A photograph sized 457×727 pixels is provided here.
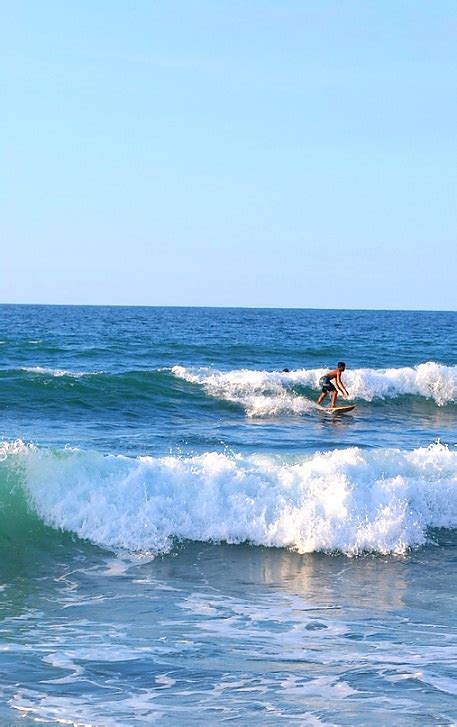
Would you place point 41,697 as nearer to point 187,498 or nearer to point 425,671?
point 425,671

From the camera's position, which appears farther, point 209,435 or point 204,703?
point 209,435

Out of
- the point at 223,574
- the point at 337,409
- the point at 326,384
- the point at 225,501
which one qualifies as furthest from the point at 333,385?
the point at 223,574

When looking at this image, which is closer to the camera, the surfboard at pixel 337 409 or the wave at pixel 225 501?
the wave at pixel 225 501

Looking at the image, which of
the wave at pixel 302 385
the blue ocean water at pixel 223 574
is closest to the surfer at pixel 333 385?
the wave at pixel 302 385

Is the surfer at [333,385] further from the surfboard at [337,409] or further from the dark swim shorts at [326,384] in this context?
the surfboard at [337,409]

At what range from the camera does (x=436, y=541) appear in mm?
11617

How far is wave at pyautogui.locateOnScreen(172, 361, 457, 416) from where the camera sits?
1002 inches

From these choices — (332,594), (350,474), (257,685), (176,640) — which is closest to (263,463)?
(350,474)

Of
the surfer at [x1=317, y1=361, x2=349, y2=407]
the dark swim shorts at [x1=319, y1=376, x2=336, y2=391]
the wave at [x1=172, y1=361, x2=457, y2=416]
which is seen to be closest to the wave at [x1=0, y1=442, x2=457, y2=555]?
the surfer at [x1=317, y1=361, x2=349, y2=407]

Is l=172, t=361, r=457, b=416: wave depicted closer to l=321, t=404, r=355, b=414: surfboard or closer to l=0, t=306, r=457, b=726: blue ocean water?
l=321, t=404, r=355, b=414: surfboard

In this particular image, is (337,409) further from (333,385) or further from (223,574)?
(223,574)

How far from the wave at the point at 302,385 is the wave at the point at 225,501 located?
11808mm

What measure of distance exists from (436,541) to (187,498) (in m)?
3.22

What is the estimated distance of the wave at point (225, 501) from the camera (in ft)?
37.2
